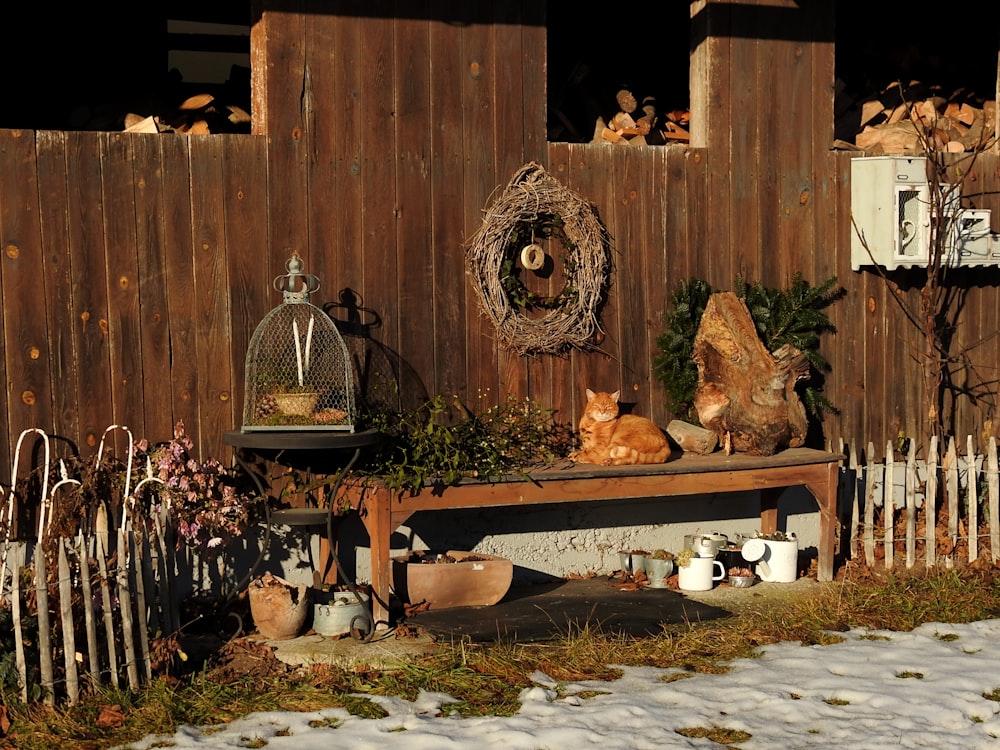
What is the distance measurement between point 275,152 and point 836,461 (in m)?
3.88

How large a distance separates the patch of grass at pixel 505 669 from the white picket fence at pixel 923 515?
0.34m

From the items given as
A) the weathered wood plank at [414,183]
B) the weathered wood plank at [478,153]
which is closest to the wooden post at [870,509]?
the weathered wood plank at [478,153]

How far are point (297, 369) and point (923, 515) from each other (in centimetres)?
468

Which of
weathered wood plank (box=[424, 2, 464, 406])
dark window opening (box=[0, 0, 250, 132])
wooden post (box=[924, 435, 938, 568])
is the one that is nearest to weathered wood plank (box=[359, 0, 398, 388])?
weathered wood plank (box=[424, 2, 464, 406])

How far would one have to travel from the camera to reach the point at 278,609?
23.0 feet

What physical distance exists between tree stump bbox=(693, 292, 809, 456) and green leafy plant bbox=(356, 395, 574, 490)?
95cm

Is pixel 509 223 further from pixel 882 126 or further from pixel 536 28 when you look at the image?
pixel 882 126

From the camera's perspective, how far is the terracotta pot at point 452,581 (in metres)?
7.61

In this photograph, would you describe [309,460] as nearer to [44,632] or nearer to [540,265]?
[540,265]

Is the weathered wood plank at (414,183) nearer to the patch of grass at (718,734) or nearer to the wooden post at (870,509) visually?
the wooden post at (870,509)

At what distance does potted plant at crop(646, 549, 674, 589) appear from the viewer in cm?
830

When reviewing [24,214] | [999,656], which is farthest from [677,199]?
[24,214]

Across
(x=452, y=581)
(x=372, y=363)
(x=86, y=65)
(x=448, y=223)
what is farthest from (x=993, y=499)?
(x=86, y=65)

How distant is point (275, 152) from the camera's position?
7598 mm
